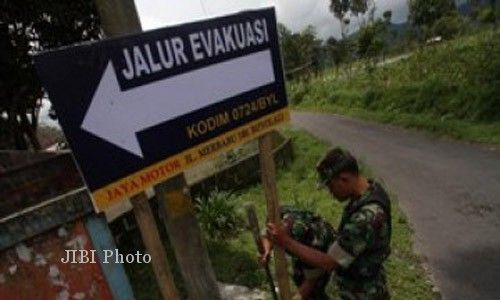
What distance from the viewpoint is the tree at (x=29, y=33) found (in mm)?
11984

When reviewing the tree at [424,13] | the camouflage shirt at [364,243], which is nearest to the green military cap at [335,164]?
the camouflage shirt at [364,243]

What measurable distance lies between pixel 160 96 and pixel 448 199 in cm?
752

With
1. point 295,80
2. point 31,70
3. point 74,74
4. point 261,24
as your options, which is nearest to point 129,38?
point 74,74

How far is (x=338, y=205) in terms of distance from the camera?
9.42m

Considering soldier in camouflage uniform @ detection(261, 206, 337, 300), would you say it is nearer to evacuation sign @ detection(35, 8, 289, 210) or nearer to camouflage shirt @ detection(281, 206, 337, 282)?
camouflage shirt @ detection(281, 206, 337, 282)

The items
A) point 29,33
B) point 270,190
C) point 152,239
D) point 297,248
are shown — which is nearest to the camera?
point 152,239

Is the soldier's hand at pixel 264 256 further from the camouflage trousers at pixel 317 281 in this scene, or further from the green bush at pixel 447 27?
the green bush at pixel 447 27

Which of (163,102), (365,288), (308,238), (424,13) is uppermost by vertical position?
(163,102)

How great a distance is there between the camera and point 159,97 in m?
2.81

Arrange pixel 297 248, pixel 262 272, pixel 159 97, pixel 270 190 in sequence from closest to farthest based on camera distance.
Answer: pixel 159 97, pixel 297 248, pixel 270 190, pixel 262 272

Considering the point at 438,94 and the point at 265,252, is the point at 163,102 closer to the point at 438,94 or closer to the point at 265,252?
the point at 265,252

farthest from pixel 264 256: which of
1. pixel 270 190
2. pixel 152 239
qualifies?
pixel 152 239

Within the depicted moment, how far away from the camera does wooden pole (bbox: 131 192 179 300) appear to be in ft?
9.47

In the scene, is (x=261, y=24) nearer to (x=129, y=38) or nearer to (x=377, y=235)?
(x=129, y=38)
